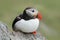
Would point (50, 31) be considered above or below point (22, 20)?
below

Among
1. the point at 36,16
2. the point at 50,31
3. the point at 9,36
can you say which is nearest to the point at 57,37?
the point at 50,31

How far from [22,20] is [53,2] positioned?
620cm

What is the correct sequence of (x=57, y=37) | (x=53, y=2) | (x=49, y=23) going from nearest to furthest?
(x=57, y=37) → (x=49, y=23) → (x=53, y=2)

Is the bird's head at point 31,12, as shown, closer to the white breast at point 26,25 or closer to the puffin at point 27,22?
the puffin at point 27,22

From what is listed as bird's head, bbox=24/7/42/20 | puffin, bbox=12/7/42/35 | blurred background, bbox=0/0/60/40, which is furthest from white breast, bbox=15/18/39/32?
blurred background, bbox=0/0/60/40

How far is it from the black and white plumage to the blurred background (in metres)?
3.51

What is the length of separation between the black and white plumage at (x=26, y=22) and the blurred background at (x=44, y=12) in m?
3.51

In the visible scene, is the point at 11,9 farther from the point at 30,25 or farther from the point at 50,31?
the point at 30,25

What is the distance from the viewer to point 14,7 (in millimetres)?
10172

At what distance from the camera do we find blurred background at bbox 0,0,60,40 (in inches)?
354

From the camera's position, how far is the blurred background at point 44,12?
29.5 ft

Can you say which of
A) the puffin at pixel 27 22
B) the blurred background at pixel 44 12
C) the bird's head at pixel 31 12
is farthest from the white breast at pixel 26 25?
the blurred background at pixel 44 12

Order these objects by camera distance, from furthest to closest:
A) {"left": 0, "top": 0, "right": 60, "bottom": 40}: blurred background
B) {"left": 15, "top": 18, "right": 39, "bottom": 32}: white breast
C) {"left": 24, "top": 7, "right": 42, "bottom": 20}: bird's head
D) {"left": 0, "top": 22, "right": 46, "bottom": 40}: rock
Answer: {"left": 0, "top": 0, "right": 60, "bottom": 40}: blurred background → {"left": 24, "top": 7, "right": 42, "bottom": 20}: bird's head → {"left": 15, "top": 18, "right": 39, "bottom": 32}: white breast → {"left": 0, "top": 22, "right": 46, "bottom": 40}: rock

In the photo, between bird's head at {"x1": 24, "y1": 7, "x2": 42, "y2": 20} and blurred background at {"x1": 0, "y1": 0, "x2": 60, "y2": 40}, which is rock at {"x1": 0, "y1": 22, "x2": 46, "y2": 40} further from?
blurred background at {"x1": 0, "y1": 0, "x2": 60, "y2": 40}
